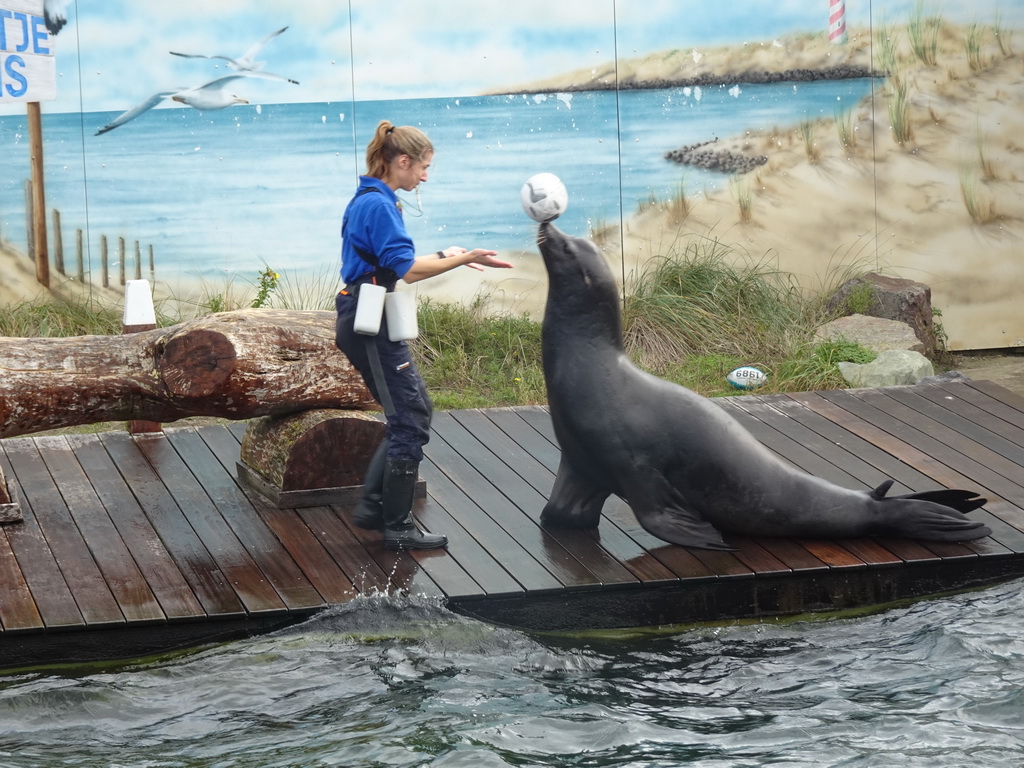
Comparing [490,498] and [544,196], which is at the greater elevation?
[544,196]

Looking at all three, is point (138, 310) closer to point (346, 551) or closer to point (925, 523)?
point (346, 551)

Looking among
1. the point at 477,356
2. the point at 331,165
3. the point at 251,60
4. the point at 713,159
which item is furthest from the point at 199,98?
the point at 713,159

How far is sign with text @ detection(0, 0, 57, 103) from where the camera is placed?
28.6ft

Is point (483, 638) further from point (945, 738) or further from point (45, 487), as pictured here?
point (45, 487)

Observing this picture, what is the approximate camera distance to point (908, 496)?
215 inches

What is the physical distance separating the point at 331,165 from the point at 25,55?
219cm

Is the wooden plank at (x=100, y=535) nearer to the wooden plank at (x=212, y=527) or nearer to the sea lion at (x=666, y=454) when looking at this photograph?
the wooden plank at (x=212, y=527)

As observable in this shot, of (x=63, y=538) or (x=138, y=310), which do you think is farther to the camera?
(x=138, y=310)

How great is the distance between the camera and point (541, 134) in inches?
381

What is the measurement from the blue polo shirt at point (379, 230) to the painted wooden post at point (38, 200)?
4.64 m

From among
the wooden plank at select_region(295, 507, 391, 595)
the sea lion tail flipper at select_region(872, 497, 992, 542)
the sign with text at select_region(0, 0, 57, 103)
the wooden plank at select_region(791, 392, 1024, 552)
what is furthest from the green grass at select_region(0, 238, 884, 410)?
the sea lion tail flipper at select_region(872, 497, 992, 542)

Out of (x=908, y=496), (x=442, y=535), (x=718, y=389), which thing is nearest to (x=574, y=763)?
(x=442, y=535)

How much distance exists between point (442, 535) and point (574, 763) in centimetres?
164

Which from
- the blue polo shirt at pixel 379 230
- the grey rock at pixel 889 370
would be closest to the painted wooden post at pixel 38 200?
the blue polo shirt at pixel 379 230
